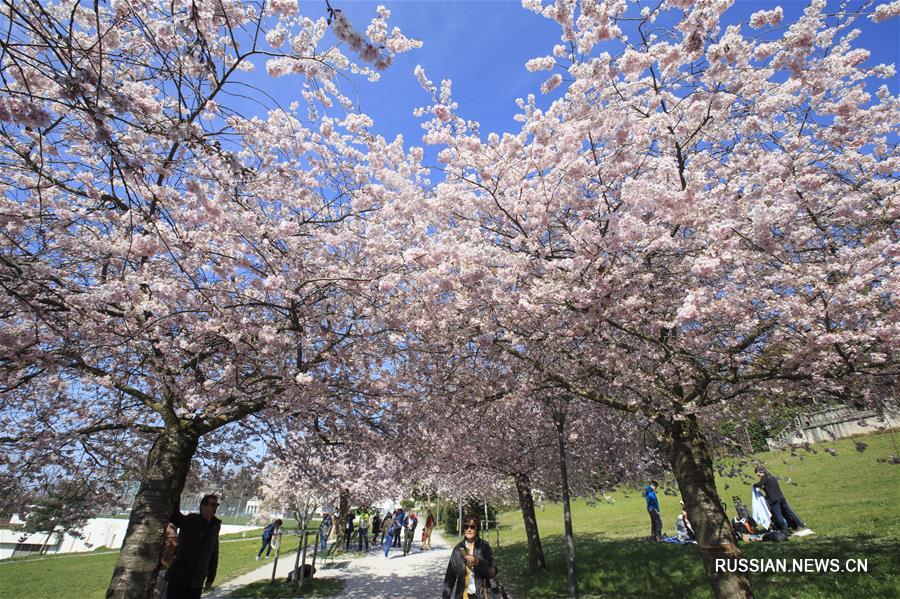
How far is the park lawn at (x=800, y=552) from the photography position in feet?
21.9

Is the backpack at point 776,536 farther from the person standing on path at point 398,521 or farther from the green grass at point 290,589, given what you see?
the person standing on path at point 398,521

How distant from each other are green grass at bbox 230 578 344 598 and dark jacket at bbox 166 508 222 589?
23.6 feet

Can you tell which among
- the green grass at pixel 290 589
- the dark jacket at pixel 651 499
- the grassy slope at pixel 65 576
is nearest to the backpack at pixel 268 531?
the grassy slope at pixel 65 576

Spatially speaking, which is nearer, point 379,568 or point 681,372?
point 681,372

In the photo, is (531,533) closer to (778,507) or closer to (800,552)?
(800,552)

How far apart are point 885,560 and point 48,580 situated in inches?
1056

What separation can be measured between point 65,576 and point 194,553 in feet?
70.0

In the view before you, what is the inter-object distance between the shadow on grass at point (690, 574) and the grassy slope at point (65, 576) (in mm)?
10279

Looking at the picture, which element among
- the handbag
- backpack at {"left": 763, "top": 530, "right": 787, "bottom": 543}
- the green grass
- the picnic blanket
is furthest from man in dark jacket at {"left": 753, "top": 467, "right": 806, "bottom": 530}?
the green grass

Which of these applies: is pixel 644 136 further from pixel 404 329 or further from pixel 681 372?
pixel 404 329

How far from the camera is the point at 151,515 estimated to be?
242 inches

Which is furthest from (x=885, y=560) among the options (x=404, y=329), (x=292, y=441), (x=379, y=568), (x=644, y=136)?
(x=379, y=568)

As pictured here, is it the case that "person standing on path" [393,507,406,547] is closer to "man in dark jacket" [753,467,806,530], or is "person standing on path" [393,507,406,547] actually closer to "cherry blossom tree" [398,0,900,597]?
"man in dark jacket" [753,467,806,530]

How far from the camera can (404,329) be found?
7.58 m
